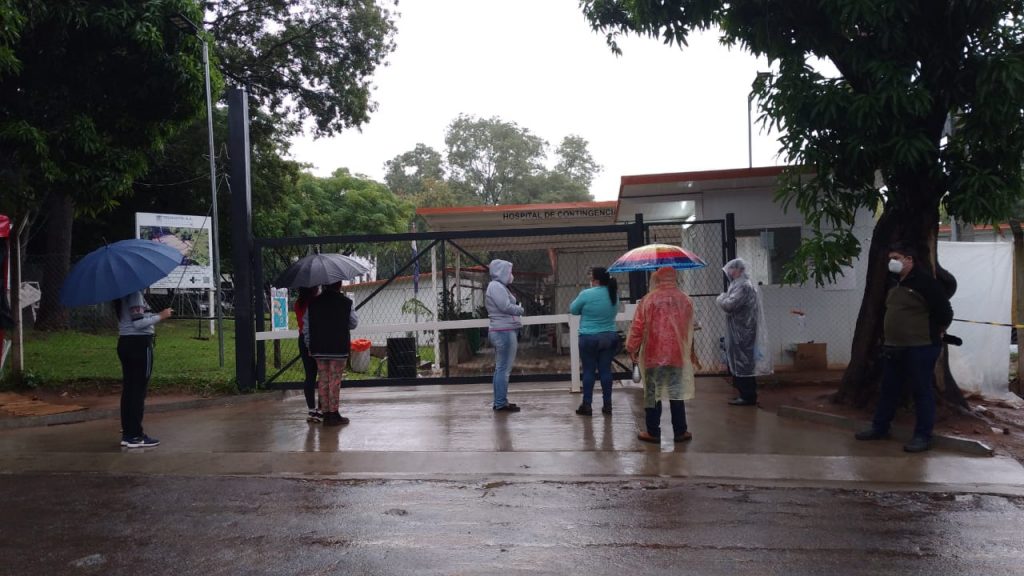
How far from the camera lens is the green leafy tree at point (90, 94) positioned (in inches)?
372

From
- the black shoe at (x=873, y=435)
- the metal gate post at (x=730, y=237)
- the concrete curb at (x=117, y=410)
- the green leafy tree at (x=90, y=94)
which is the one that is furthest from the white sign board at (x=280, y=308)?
the black shoe at (x=873, y=435)

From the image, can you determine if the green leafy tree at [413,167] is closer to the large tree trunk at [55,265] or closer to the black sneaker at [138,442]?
the large tree trunk at [55,265]

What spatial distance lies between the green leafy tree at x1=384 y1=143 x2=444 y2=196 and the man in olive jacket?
50.1 metres

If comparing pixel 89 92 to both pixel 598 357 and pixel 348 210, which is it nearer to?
pixel 598 357

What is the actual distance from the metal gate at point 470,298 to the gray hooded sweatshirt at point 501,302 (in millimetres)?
637

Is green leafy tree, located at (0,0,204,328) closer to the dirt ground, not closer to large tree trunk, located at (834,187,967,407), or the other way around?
the dirt ground

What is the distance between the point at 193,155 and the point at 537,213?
9755 mm

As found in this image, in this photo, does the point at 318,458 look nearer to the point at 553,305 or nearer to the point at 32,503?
the point at 32,503

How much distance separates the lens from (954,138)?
753 cm

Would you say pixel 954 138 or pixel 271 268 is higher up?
pixel 954 138

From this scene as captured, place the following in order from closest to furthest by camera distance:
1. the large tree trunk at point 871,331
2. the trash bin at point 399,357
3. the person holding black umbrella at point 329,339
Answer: the person holding black umbrella at point 329,339 → the large tree trunk at point 871,331 → the trash bin at point 399,357

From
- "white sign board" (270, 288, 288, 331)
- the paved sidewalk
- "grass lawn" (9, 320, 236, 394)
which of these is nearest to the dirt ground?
the paved sidewalk

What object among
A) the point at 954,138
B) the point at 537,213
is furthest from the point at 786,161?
the point at 537,213

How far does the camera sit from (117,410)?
901 centimetres
